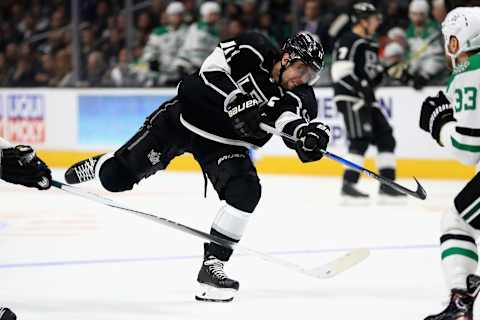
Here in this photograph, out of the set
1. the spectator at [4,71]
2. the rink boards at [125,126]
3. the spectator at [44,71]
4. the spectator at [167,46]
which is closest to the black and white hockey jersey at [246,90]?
the rink boards at [125,126]

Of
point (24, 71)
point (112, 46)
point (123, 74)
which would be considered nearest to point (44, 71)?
point (24, 71)

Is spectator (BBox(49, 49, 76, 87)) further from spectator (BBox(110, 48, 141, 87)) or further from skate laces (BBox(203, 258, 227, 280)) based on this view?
skate laces (BBox(203, 258, 227, 280))

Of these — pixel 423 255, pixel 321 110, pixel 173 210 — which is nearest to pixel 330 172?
pixel 321 110

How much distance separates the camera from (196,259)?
4879 millimetres

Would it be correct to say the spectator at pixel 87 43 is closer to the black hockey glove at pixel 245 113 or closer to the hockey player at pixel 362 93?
the hockey player at pixel 362 93

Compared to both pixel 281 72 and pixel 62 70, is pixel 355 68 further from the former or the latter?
pixel 62 70

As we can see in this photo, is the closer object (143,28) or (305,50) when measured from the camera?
(305,50)

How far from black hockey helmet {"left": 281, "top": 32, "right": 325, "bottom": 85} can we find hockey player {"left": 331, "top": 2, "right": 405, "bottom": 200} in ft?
12.4

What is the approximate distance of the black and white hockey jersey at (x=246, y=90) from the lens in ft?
13.0

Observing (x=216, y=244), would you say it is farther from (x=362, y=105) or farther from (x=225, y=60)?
(x=362, y=105)

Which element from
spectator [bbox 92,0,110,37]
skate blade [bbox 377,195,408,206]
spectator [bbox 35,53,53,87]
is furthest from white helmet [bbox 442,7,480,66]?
spectator [bbox 35,53,53,87]

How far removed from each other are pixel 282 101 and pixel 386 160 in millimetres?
3826

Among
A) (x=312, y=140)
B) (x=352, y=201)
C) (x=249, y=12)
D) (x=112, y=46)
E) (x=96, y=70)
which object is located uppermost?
(x=312, y=140)

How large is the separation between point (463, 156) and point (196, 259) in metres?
2.00
